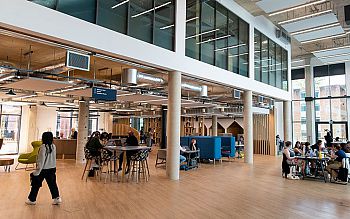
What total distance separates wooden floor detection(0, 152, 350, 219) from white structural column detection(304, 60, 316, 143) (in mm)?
10898

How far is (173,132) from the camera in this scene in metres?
7.63

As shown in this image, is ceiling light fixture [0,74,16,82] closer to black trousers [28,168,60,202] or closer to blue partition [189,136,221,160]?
black trousers [28,168,60,202]

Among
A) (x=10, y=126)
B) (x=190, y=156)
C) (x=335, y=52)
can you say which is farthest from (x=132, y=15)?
(x=10, y=126)

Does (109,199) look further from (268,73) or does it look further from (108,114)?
(108,114)

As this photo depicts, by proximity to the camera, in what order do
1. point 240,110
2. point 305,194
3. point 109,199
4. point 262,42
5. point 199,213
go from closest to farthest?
point 199,213
point 109,199
point 305,194
point 262,42
point 240,110

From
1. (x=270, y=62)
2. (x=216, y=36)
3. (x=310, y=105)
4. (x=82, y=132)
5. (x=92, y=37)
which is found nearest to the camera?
(x=92, y=37)

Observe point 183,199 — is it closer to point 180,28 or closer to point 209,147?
point 180,28

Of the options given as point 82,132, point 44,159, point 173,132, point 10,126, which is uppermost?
point 10,126

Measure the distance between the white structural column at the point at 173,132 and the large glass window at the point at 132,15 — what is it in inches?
45.9

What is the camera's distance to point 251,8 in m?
11.5

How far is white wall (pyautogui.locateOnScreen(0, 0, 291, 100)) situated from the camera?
4691mm

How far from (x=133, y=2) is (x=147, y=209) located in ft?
17.2

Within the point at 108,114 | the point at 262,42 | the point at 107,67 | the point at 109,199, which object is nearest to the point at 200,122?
the point at 108,114

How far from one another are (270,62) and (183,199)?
34.1ft
